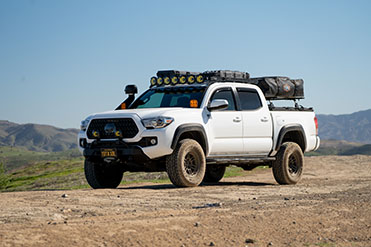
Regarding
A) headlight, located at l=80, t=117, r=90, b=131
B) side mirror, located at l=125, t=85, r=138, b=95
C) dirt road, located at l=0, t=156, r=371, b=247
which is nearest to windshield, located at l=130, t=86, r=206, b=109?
side mirror, located at l=125, t=85, r=138, b=95

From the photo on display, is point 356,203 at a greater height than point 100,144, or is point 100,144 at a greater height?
point 100,144

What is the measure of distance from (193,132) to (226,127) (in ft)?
2.82

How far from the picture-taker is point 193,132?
42.4 ft

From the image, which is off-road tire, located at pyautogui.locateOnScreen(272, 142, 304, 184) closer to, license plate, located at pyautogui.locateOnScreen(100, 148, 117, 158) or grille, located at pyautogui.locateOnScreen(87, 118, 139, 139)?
grille, located at pyautogui.locateOnScreen(87, 118, 139, 139)

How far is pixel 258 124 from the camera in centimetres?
1411

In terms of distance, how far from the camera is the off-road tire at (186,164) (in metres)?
12.2

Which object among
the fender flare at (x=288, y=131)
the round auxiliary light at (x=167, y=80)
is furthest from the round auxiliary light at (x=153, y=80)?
the fender flare at (x=288, y=131)

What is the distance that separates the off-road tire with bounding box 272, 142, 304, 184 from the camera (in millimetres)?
14656

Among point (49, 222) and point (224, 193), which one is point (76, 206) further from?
point (224, 193)

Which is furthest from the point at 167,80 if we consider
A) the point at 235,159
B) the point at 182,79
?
the point at 235,159

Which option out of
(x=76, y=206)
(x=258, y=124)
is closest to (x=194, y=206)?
(x=76, y=206)

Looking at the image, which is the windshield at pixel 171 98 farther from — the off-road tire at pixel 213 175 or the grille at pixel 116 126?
the off-road tire at pixel 213 175

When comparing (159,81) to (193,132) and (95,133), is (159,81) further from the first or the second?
(95,133)

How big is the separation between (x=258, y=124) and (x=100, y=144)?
12.4 feet
